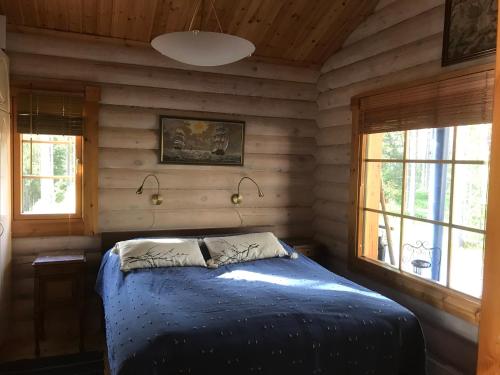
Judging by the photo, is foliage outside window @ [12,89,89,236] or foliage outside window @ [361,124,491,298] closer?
foliage outside window @ [361,124,491,298]

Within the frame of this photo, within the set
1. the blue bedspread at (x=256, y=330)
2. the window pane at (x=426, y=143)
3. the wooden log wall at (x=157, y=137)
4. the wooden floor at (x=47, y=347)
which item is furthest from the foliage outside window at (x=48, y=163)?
the window pane at (x=426, y=143)

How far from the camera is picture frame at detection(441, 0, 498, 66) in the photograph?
246cm

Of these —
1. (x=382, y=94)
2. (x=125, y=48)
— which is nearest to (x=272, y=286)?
(x=382, y=94)

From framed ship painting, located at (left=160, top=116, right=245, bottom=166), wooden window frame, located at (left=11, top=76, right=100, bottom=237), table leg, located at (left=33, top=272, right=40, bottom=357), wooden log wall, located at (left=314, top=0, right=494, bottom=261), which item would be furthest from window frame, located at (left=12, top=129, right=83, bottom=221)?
wooden log wall, located at (left=314, top=0, right=494, bottom=261)

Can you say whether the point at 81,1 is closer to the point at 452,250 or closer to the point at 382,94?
the point at 382,94

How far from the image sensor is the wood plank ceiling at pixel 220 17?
3189 mm

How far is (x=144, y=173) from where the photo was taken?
377 centimetres

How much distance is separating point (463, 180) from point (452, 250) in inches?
18.9

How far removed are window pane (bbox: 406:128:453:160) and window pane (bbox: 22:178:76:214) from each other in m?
2.79

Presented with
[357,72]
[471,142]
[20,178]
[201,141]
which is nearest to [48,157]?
[20,178]

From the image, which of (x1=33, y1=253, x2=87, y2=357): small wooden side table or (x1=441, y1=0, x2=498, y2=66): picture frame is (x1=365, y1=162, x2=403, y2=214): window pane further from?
(x1=33, y1=253, x2=87, y2=357): small wooden side table

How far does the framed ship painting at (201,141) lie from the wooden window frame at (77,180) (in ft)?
1.93

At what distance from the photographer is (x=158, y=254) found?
10.4ft

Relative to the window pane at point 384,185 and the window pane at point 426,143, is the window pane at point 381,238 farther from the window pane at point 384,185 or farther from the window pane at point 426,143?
the window pane at point 426,143
